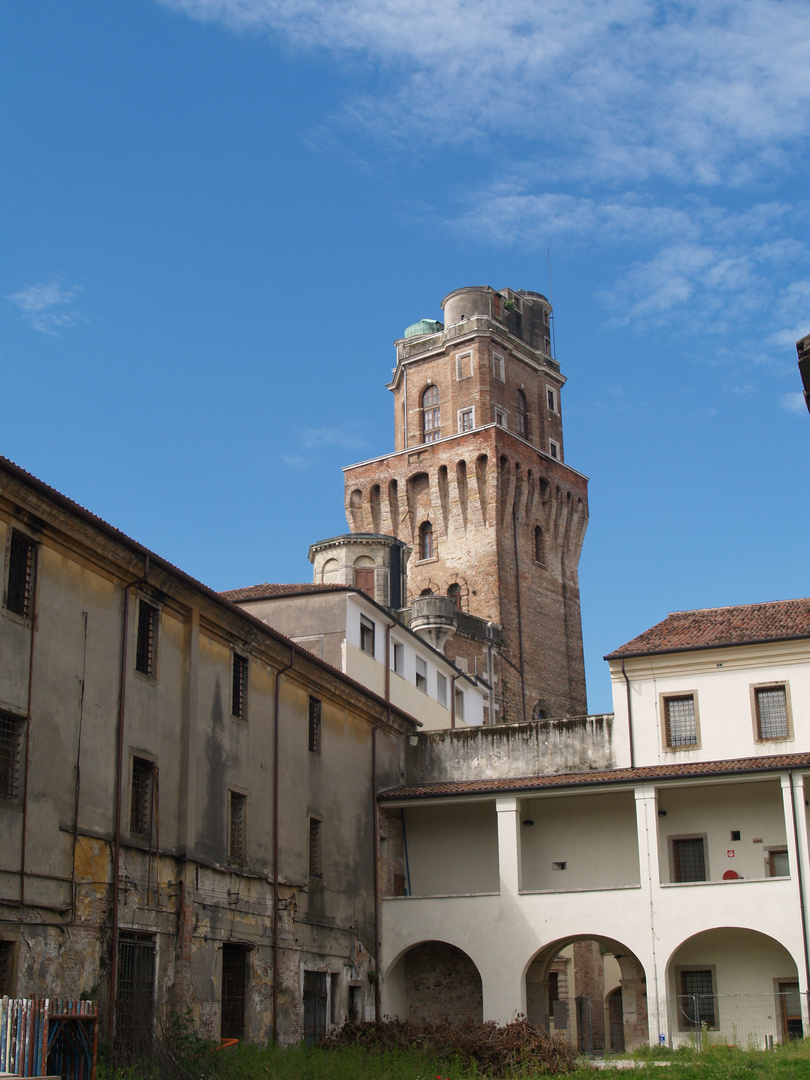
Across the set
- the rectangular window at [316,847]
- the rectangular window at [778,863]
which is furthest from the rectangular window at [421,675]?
the rectangular window at [778,863]

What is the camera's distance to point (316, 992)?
26016 millimetres

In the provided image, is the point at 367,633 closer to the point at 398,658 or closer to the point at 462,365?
the point at 398,658

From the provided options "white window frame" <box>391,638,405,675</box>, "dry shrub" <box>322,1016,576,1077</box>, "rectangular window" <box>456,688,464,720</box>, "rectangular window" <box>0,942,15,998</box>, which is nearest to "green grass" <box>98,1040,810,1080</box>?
"dry shrub" <box>322,1016,576,1077</box>

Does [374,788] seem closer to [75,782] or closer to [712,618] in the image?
[712,618]

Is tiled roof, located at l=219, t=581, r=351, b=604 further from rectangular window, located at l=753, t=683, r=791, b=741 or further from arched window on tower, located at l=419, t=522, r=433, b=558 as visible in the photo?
arched window on tower, located at l=419, t=522, r=433, b=558

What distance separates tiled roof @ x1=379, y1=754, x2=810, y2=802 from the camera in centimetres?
2825

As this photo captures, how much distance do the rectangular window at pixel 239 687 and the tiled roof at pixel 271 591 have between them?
10097 millimetres

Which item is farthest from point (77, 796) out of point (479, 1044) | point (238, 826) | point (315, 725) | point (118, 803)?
point (315, 725)

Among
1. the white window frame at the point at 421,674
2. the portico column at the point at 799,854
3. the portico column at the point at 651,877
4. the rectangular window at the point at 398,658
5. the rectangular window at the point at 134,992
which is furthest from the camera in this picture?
the white window frame at the point at 421,674

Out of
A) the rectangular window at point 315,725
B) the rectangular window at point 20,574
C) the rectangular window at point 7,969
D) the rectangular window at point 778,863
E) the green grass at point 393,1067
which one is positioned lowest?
the green grass at point 393,1067

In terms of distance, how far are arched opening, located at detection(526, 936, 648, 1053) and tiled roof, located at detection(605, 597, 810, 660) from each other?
7327mm

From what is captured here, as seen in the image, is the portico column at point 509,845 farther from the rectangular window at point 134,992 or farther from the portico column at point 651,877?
the rectangular window at point 134,992

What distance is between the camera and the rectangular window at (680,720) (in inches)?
1233

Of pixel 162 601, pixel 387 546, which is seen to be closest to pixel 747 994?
pixel 162 601
